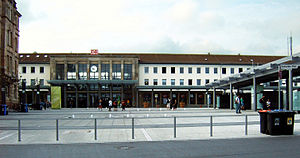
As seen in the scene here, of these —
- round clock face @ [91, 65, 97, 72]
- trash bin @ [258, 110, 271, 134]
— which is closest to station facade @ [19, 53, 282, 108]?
round clock face @ [91, 65, 97, 72]

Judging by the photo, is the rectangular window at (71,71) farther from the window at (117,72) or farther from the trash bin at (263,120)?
the trash bin at (263,120)

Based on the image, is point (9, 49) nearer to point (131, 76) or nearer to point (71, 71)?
point (71, 71)

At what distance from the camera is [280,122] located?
1286 centimetres

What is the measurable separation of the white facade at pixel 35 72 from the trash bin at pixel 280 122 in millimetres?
64861

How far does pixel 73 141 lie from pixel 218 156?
5705mm

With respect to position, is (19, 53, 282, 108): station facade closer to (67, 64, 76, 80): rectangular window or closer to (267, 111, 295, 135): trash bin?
(67, 64, 76, 80): rectangular window

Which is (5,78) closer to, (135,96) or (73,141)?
(73,141)

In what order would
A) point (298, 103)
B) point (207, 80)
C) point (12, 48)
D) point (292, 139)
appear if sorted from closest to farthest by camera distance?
point (292, 139), point (298, 103), point (12, 48), point (207, 80)

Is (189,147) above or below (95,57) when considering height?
below

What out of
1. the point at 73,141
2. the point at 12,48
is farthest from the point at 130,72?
the point at 73,141

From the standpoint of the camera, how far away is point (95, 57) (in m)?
68.9

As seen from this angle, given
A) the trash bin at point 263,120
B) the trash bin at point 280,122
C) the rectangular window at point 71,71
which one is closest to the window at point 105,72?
A: the rectangular window at point 71,71

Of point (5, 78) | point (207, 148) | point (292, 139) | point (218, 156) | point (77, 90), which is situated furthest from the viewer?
point (77, 90)

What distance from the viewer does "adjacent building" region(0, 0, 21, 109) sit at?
1535 inches
